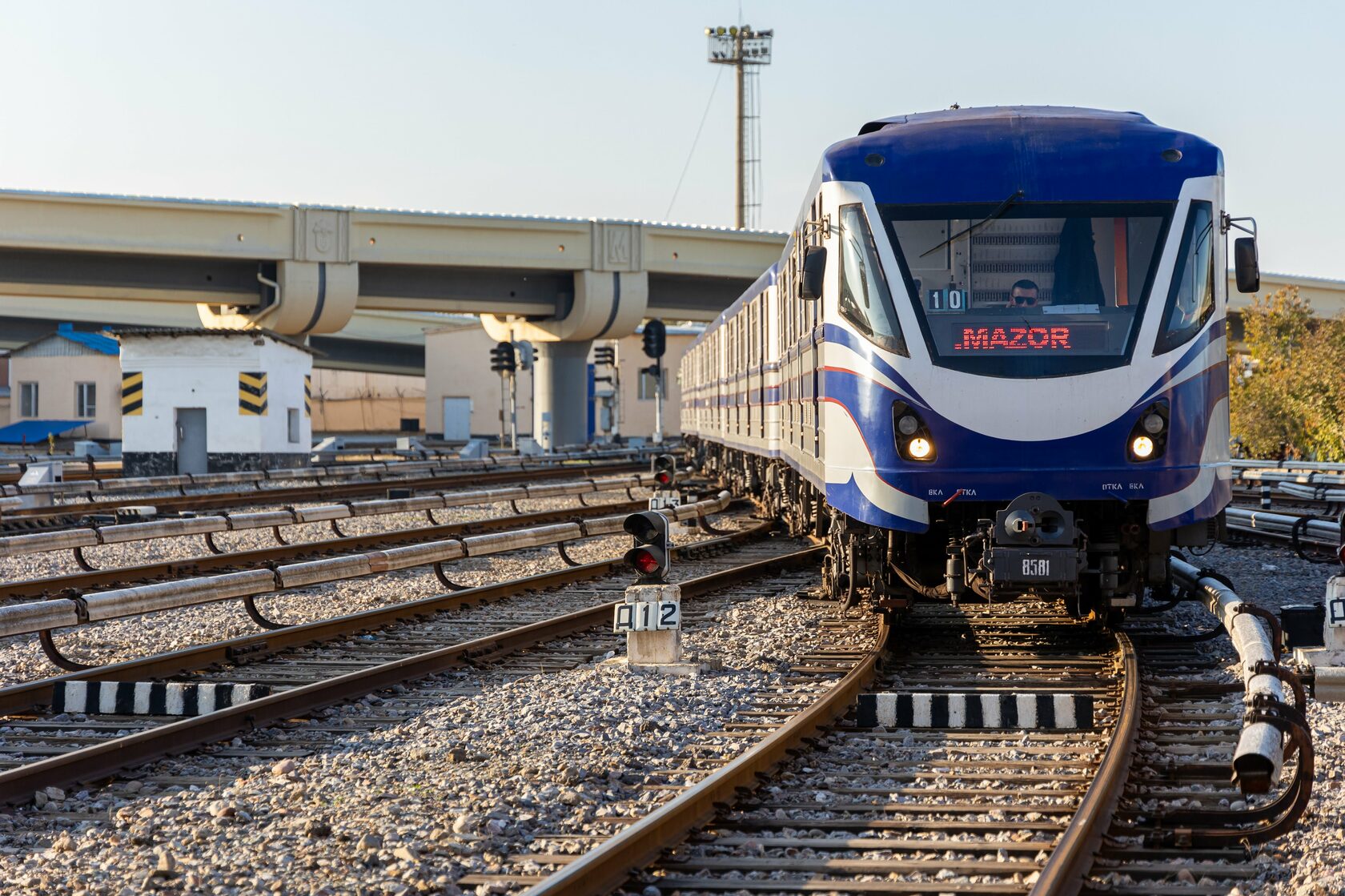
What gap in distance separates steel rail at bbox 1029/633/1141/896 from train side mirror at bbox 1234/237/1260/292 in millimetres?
2922

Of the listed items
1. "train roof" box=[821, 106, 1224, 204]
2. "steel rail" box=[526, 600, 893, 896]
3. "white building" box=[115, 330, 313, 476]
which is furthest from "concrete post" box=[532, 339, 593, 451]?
"steel rail" box=[526, 600, 893, 896]

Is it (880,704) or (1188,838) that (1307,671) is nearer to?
(880,704)

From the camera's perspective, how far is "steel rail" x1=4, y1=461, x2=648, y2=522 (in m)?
21.2

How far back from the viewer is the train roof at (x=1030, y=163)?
31.8 ft

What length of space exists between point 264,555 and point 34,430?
48.0m

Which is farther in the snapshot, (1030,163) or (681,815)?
(1030,163)

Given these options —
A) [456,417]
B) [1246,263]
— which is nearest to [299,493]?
[1246,263]

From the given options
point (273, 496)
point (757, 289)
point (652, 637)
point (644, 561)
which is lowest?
point (652, 637)

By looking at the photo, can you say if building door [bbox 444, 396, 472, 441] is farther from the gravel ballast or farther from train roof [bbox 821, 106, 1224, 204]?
the gravel ballast

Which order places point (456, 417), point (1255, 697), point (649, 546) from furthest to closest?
point (456, 417) → point (649, 546) → point (1255, 697)

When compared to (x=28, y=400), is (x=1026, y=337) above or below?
below

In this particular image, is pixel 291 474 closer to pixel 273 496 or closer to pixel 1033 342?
pixel 273 496

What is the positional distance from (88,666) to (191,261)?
3294cm

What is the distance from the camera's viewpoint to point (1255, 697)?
6039 mm
